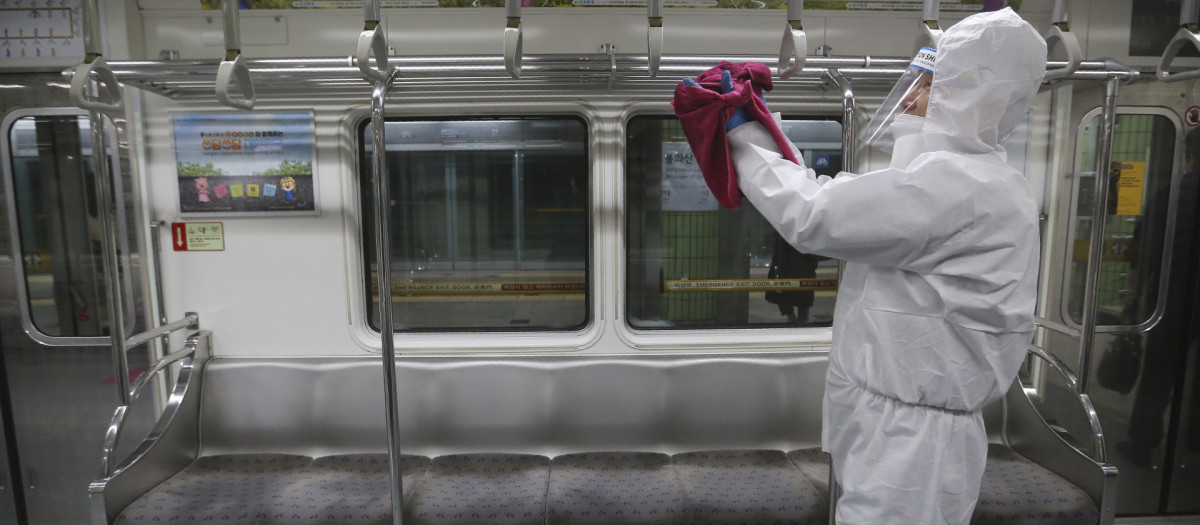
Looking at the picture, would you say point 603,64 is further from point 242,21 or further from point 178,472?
point 178,472

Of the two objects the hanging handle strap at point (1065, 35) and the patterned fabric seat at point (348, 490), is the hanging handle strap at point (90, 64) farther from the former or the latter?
the hanging handle strap at point (1065, 35)

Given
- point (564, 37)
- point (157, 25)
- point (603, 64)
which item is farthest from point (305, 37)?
point (603, 64)

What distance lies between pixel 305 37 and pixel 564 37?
1.19 metres

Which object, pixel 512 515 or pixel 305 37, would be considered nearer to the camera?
pixel 512 515

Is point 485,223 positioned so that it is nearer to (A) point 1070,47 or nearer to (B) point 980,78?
(B) point 980,78

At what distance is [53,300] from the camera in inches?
109

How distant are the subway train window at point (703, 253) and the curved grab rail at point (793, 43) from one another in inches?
42.1

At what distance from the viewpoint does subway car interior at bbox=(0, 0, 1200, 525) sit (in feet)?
8.49

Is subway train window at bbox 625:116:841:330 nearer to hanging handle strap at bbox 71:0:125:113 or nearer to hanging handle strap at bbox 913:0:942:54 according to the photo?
hanging handle strap at bbox 913:0:942:54

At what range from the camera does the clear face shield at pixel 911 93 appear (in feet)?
4.78

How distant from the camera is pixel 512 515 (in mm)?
2277

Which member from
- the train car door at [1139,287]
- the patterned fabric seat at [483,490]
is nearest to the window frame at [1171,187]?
the train car door at [1139,287]

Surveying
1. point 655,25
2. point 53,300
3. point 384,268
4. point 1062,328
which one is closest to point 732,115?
point 655,25

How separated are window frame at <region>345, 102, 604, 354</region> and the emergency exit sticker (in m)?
0.61
